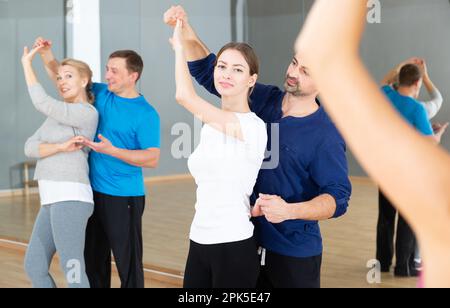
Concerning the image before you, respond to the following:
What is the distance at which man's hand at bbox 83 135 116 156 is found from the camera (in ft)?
10.5

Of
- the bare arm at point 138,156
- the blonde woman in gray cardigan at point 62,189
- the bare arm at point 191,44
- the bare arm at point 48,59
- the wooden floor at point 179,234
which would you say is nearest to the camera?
the bare arm at point 191,44

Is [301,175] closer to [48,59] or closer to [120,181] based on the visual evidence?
[120,181]

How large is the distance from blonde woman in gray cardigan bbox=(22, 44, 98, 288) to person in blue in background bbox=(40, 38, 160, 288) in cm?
11

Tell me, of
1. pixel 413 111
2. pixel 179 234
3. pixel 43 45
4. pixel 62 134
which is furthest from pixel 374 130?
pixel 179 234

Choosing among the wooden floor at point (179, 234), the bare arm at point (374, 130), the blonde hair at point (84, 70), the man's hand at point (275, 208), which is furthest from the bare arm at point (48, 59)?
the bare arm at point (374, 130)

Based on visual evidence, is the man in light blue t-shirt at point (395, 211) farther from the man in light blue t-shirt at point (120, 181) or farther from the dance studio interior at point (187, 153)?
the man in light blue t-shirt at point (120, 181)

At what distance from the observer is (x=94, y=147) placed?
125 inches

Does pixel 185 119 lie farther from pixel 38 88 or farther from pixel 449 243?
pixel 449 243

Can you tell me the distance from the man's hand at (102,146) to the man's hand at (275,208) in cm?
131

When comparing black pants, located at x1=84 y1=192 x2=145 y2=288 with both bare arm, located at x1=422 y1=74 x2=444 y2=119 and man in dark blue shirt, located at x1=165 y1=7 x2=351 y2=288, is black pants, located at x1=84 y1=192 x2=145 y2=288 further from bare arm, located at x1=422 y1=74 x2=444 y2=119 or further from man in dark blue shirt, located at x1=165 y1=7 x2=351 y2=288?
bare arm, located at x1=422 y1=74 x2=444 y2=119

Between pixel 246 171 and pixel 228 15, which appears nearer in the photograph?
pixel 246 171

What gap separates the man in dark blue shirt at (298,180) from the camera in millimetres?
2166

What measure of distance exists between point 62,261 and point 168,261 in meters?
1.61

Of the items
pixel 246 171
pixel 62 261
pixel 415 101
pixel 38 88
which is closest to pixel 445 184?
pixel 246 171
